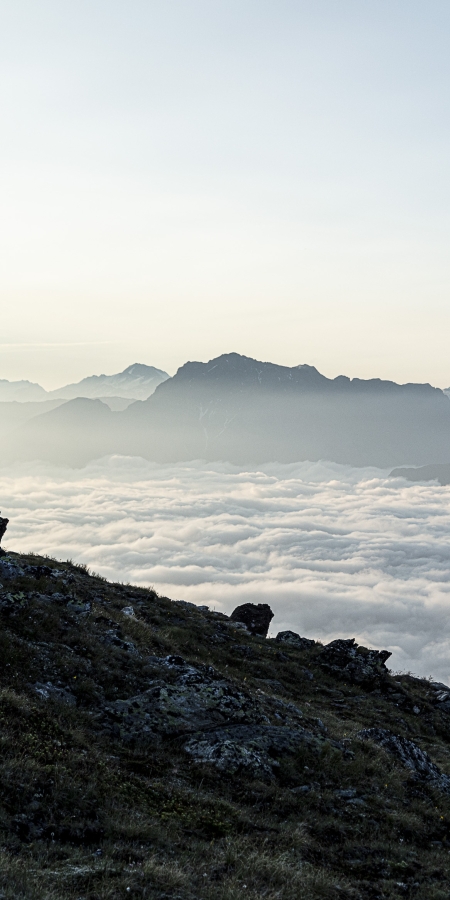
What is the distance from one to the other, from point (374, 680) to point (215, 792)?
77.8 feet

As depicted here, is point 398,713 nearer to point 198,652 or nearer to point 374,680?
point 374,680

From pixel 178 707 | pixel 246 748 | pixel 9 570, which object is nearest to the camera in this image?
pixel 246 748

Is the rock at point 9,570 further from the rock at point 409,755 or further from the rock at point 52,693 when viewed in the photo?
the rock at point 409,755

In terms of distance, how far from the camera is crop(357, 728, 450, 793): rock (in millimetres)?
18141

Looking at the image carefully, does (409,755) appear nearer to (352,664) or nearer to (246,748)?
(246,748)

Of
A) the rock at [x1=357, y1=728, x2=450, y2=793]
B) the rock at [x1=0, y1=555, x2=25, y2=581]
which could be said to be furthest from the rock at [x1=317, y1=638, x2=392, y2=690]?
the rock at [x1=0, y1=555, x2=25, y2=581]

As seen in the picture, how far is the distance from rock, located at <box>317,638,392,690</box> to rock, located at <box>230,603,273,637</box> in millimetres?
7670

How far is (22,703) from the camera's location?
13297 millimetres

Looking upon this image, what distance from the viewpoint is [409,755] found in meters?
19.5

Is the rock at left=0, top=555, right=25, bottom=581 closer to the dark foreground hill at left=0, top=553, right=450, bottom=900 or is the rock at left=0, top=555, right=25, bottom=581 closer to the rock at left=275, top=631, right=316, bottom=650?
the dark foreground hill at left=0, top=553, right=450, bottom=900

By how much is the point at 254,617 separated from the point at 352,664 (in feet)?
37.2

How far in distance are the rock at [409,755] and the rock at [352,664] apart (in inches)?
521

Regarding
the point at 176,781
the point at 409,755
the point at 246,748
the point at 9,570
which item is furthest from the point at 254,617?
the point at 176,781

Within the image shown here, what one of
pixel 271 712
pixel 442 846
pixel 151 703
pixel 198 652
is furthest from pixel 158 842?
pixel 198 652
